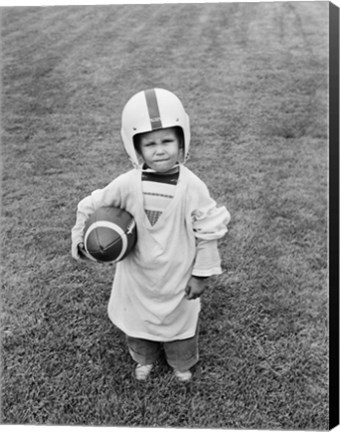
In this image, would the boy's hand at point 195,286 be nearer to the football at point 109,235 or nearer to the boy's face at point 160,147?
the football at point 109,235

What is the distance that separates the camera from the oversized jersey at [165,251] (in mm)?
2385

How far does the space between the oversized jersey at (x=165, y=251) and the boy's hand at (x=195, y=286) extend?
34 mm

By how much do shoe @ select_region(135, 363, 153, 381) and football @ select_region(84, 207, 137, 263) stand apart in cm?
63

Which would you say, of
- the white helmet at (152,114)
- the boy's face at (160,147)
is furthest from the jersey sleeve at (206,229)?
the white helmet at (152,114)

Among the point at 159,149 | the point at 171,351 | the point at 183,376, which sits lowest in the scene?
the point at 183,376

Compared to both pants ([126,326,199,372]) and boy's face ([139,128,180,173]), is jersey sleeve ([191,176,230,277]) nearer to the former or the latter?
boy's face ([139,128,180,173])

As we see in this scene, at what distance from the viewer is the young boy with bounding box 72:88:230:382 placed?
230 centimetres

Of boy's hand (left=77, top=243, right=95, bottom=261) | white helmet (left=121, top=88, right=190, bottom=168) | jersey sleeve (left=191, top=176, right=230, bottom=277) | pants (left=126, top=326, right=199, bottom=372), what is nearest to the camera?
white helmet (left=121, top=88, right=190, bottom=168)

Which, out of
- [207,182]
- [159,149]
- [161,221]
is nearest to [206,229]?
[161,221]

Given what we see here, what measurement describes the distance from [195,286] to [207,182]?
1424 millimetres

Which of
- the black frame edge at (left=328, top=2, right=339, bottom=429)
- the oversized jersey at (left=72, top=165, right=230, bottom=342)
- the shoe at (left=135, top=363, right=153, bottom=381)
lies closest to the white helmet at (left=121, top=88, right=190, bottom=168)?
the oversized jersey at (left=72, top=165, right=230, bottom=342)

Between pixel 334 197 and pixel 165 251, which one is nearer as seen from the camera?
pixel 165 251

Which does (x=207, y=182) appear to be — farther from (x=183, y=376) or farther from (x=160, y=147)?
(x=160, y=147)

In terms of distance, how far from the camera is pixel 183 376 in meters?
2.78
